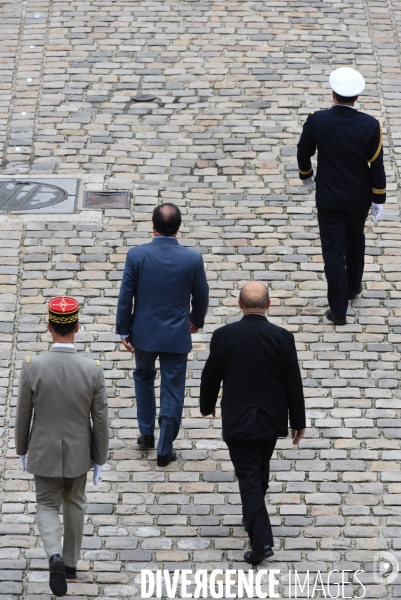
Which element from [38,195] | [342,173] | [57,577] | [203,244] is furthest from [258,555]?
[38,195]

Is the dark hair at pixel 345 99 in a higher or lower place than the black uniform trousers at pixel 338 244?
higher

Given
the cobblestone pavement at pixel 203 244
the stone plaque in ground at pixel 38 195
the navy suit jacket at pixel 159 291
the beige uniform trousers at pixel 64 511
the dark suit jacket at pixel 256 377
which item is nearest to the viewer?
the beige uniform trousers at pixel 64 511

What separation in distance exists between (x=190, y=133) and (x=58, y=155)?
131 centimetres

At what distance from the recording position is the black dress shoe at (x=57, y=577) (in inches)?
238

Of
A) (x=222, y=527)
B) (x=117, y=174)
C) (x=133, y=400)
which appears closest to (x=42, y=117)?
(x=117, y=174)

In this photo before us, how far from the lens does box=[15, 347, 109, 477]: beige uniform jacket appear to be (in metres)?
6.16

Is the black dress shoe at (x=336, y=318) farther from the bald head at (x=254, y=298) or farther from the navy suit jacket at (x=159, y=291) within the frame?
the bald head at (x=254, y=298)

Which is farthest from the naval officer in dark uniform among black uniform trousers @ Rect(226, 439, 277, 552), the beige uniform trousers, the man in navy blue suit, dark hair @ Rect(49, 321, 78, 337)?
the beige uniform trousers

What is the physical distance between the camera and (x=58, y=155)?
1114cm

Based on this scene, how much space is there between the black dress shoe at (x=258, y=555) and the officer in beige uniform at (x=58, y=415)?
1.01 meters

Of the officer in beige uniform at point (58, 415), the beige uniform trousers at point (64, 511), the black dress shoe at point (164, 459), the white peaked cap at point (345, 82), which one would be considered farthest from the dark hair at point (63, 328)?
the white peaked cap at point (345, 82)

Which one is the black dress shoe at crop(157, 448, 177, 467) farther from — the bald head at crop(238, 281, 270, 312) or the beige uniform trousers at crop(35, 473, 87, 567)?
the bald head at crop(238, 281, 270, 312)

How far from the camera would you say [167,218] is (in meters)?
7.30

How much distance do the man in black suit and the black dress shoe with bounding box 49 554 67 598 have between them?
1.07 m
